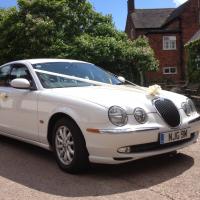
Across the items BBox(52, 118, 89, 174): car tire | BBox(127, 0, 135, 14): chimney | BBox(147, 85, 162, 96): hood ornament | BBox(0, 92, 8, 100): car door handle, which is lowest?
BBox(52, 118, 89, 174): car tire

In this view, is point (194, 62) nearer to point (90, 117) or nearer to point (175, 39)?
point (90, 117)

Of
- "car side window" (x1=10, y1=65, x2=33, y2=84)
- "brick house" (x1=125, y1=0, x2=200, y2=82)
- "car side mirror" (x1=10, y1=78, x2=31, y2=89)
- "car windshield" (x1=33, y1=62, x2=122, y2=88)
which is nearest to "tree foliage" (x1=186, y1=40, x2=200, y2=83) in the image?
"car windshield" (x1=33, y1=62, x2=122, y2=88)

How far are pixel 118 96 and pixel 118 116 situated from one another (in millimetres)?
415

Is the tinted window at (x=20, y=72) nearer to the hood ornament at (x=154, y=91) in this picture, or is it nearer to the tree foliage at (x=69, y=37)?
the hood ornament at (x=154, y=91)

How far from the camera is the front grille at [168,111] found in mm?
5598

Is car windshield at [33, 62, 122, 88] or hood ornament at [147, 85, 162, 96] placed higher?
car windshield at [33, 62, 122, 88]

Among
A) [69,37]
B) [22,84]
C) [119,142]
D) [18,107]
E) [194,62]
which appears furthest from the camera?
[69,37]

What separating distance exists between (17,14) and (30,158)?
1743cm

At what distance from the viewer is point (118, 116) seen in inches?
209

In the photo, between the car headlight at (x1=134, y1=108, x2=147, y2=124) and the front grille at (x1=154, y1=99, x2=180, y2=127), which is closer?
the car headlight at (x1=134, y1=108, x2=147, y2=124)

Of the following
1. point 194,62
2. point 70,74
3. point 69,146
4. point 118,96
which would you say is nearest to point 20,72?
point 70,74

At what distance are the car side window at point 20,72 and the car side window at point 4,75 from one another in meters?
0.15

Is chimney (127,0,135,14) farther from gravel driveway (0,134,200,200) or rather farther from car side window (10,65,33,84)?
gravel driveway (0,134,200,200)

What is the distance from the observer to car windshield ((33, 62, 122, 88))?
6508 mm
